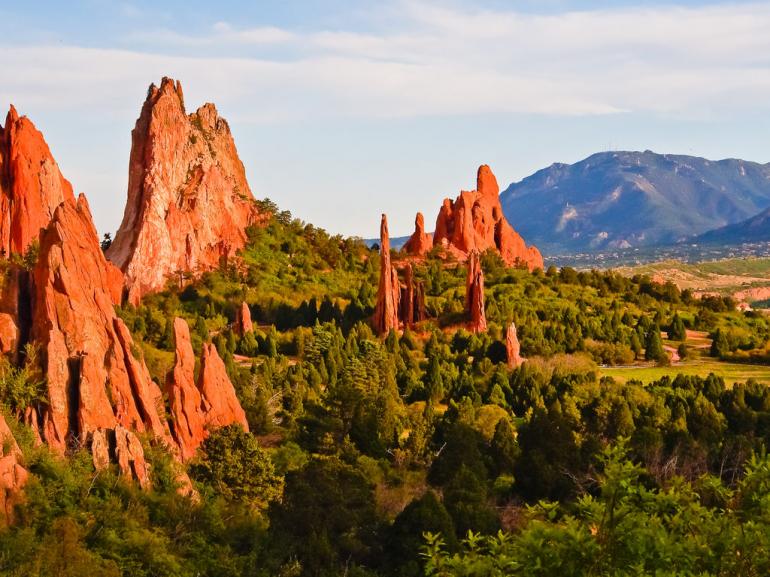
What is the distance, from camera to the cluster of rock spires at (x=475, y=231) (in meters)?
102

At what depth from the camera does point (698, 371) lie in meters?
65.8

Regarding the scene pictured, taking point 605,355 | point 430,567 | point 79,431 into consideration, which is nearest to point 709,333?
point 605,355

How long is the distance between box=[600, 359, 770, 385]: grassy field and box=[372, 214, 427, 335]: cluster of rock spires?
15.3 meters

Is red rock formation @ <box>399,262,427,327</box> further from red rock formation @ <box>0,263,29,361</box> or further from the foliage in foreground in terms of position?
the foliage in foreground

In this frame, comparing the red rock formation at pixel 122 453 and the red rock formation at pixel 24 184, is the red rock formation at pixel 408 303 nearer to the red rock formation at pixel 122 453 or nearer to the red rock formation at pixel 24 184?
the red rock formation at pixel 24 184

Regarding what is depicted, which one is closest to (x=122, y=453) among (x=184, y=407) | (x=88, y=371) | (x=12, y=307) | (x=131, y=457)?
(x=131, y=457)

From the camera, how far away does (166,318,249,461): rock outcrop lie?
114 feet

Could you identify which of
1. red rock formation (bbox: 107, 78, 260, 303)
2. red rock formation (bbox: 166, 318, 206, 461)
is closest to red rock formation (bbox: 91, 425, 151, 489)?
red rock formation (bbox: 166, 318, 206, 461)

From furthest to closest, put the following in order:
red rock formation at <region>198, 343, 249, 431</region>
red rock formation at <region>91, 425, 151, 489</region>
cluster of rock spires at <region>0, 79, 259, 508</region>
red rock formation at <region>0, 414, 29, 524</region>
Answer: red rock formation at <region>198, 343, 249, 431</region> → cluster of rock spires at <region>0, 79, 259, 508</region> → red rock formation at <region>91, 425, 151, 489</region> → red rock formation at <region>0, 414, 29, 524</region>

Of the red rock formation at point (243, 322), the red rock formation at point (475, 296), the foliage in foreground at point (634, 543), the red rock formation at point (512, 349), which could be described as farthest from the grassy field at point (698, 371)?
the foliage in foreground at point (634, 543)

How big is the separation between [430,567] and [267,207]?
86.9 metres

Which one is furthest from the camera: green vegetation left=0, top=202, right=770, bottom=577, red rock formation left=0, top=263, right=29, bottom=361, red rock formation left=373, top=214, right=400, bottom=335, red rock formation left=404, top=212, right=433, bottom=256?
red rock formation left=404, top=212, right=433, bottom=256

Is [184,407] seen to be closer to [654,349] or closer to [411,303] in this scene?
[411,303]

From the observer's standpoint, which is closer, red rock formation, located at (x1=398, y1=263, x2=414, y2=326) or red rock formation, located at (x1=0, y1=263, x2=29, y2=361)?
red rock formation, located at (x1=0, y1=263, x2=29, y2=361)
